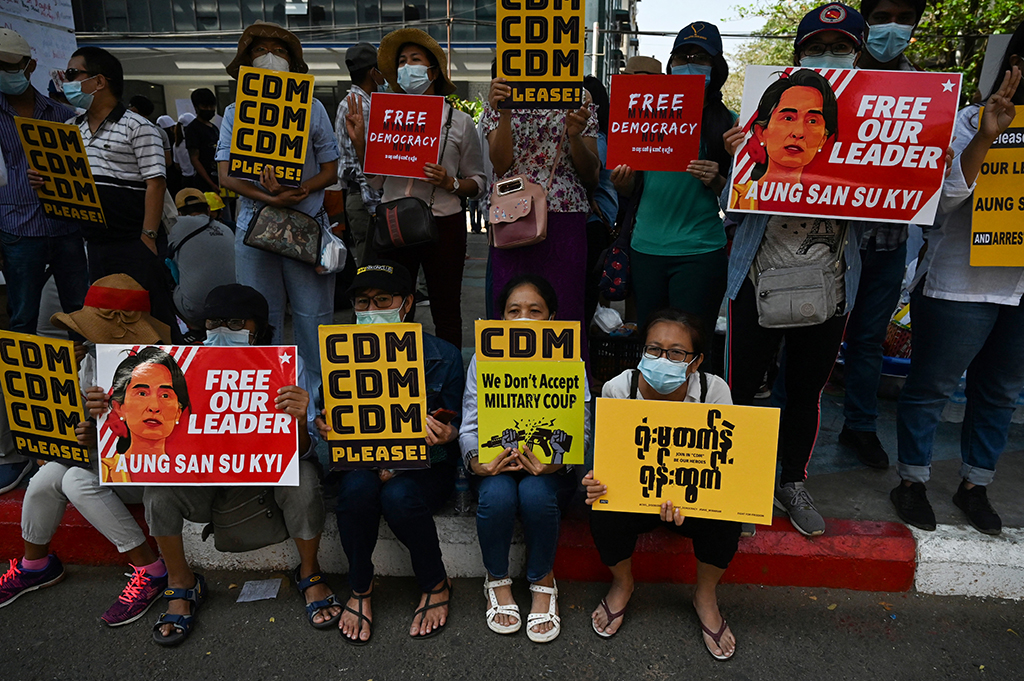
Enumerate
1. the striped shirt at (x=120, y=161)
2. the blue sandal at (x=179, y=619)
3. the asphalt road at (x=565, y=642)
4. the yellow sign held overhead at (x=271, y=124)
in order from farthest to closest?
the striped shirt at (x=120, y=161) < the yellow sign held overhead at (x=271, y=124) < the blue sandal at (x=179, y=619) < the asphalt road at (x=565, y=642)

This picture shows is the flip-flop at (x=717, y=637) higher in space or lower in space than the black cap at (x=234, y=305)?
lower

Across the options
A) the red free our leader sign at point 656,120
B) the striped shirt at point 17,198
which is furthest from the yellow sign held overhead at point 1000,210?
the striped shirt at point 17,198

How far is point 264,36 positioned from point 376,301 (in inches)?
63.4

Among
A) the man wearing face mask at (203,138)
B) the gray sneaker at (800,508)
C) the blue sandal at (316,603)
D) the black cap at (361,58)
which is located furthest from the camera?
→ the man wearing face mask at (203,138)

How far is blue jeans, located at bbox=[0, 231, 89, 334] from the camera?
370cm

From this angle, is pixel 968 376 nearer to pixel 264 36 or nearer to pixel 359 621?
pixel 359 621

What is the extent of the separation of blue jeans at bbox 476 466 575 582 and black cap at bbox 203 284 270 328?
1.20 metres

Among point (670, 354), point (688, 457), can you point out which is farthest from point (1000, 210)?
point (688, 457)

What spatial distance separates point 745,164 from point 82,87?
339 centimetres

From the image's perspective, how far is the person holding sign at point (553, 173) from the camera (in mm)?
3242

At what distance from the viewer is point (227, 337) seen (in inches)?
106

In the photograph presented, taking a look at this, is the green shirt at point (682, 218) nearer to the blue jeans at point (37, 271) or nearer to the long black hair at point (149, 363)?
the long black hair at point (149, 363)

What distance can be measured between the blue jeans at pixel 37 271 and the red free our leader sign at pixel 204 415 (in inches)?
64.6

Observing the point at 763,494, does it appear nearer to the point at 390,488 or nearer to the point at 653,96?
the point at 390,488
